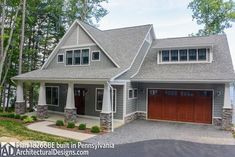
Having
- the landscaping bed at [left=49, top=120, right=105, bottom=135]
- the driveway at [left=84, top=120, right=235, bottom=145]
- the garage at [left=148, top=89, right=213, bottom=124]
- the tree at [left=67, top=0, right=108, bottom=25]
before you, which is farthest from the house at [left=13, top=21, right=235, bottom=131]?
the tree at [left=67, top=0, right=108, bottom=25]

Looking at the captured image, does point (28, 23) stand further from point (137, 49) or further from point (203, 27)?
point (203, 27)

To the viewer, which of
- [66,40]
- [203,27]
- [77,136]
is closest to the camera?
[77,136]

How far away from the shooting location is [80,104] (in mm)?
16031

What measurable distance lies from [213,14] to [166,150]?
2149 cm

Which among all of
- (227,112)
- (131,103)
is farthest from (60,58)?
(227,112)

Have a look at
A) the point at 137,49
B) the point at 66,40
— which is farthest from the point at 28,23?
the point at 137,49

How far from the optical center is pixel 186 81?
13023mm

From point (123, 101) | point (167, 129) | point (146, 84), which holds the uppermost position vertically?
point (146, 84)

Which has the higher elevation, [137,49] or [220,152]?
[137,49]

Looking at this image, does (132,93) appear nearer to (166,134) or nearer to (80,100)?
(80,100)

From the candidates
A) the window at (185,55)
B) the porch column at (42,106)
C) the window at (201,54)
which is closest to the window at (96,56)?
the porch column at (42,106)

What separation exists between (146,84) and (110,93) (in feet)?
11.4

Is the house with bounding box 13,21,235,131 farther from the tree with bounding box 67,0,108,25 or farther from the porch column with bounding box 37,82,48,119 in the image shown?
the tree with bounding box 67,0,108,25

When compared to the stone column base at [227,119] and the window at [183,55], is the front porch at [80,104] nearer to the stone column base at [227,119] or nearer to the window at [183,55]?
the window at [183,55]
